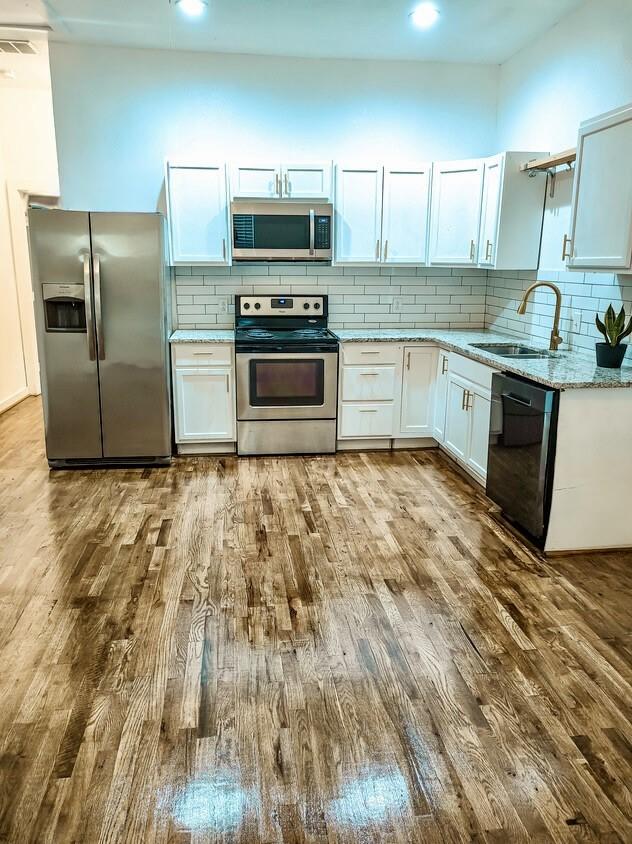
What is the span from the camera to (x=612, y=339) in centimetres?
335

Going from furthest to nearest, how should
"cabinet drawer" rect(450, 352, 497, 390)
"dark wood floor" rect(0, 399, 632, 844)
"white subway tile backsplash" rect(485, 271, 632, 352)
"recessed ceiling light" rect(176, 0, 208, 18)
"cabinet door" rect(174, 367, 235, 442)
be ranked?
1. "cabinet door" rect(174, 367, 235, 442)
2. "cabinet drawer" rect(450, 352, 497, 390)
3. "recessed ceiling light" rect(176, 0, 208, 18)
4. "white subway tile backsplash" rect(485, 271, 632, 352)
5. "dark wood floor" rect(0, 399, 632, 844)

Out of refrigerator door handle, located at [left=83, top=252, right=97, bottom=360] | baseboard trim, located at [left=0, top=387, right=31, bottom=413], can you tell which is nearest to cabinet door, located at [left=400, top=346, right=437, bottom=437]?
refrigerator door handle, located at [left=83, top=252, right=97, bottom=360]

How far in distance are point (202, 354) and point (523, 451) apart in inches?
96.0

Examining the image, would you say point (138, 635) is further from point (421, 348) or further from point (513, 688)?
point (421, 348)

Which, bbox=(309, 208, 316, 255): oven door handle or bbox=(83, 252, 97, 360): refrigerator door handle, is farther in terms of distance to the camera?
bbox=(309, 208, 316, 255): oven door handle

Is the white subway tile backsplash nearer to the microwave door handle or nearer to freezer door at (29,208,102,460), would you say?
the microwave door handle

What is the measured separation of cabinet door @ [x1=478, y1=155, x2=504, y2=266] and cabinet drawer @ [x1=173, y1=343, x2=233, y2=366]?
1.96 m

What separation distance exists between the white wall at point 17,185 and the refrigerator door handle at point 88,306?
2299mm

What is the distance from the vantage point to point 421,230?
16.0ft

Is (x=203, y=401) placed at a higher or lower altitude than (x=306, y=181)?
lower

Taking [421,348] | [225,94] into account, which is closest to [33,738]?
[421,348]

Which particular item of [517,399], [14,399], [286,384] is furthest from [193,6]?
[14,399]

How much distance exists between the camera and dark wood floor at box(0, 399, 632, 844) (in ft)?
5.74

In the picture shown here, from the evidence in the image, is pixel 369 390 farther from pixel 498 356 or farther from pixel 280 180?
pixel 280 180
